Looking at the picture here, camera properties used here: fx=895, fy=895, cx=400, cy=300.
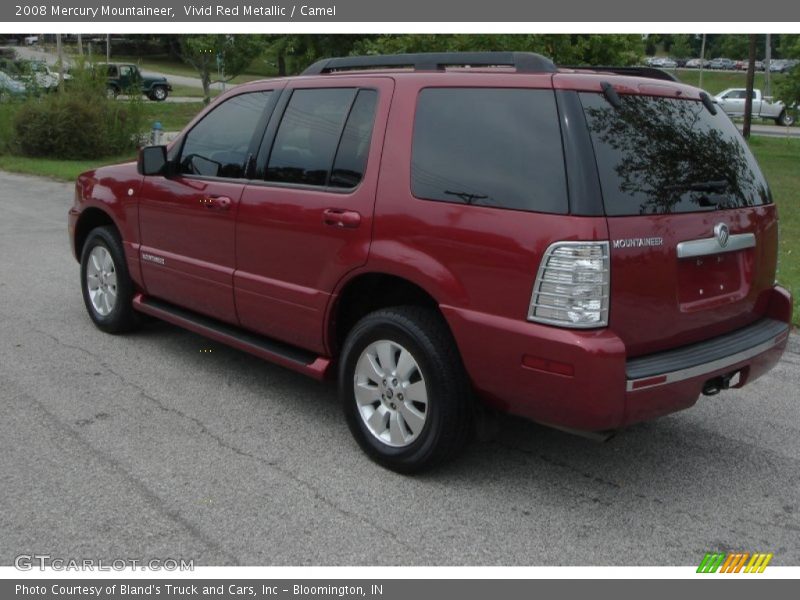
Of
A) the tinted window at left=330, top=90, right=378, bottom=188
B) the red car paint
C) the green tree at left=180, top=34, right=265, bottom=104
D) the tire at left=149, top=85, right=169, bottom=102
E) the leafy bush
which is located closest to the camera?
the red car paint

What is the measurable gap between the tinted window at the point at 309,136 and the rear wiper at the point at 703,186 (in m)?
1.72

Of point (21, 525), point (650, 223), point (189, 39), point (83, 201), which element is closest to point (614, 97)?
point (650, 223)

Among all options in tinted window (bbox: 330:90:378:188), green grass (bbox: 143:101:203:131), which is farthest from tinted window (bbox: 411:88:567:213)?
green grass (bbox: 143:101:203:131)

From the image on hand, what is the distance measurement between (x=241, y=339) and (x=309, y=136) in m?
1.25

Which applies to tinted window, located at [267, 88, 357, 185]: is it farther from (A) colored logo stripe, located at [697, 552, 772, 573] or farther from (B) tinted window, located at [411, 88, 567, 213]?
(A) colored logo stripe, located at [697, 552, 772, 573]

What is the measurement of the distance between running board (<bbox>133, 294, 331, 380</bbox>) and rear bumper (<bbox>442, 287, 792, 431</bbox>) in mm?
1094

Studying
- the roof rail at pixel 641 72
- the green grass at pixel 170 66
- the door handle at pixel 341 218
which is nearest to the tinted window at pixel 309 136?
the door handle at pixel 341 218

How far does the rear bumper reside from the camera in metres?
3.57

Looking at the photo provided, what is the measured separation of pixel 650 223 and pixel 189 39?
32.7 metres

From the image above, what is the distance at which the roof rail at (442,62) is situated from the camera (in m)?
4.06

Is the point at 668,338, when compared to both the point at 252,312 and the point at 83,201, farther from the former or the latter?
the point at 83,201

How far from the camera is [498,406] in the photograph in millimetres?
3984

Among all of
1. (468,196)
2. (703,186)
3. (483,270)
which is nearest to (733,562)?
(483,270)

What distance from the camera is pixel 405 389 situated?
421 centimetres
